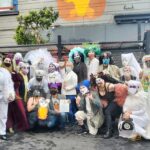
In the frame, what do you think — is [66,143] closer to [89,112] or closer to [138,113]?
[89,112]

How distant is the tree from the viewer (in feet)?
47.2

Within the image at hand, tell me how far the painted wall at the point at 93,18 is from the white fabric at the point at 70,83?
535 cm

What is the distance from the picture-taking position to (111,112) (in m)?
8.50

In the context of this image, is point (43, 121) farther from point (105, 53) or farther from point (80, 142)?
point (105, 53)

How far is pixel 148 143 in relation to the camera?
7902mm

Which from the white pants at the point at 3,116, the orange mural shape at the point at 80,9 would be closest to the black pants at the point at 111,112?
the white pants at the point at 3,116

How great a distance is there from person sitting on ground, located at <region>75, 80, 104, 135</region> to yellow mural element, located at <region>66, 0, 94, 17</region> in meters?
6.71

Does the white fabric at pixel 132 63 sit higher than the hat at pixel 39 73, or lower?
higher

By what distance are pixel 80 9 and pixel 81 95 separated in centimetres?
682

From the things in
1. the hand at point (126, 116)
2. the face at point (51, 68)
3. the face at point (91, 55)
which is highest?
the face at point (91, 55)

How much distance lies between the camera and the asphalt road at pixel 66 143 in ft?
25.3

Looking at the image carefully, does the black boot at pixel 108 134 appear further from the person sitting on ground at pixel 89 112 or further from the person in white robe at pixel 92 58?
the person in white robe at pixel 92 58

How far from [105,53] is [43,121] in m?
2.20

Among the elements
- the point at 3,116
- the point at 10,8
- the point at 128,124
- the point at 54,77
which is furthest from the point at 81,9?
the point at 128,124
